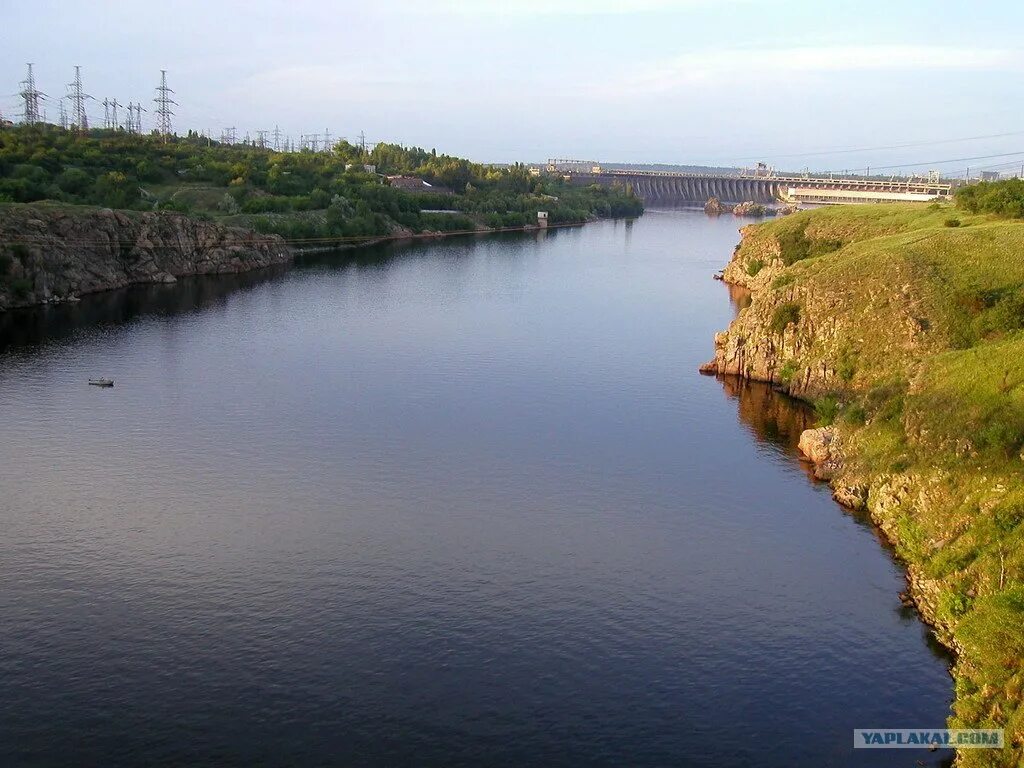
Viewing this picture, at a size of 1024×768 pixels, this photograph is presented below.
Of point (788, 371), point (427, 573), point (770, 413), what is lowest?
point (427, 573)

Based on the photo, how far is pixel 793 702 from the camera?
29.6 m

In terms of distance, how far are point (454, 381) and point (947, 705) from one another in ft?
129

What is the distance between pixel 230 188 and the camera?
13938 centimetres

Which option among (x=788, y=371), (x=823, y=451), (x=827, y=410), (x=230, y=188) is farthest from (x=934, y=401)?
(x=230, y=188)

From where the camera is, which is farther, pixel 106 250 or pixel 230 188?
pixel 230 188

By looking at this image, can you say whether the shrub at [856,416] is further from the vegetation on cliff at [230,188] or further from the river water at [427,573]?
the vegetation on cliff at [230,188]

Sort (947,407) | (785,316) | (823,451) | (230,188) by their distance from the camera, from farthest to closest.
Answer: (230,188) → (785,316) → (823,451) → (947,407)

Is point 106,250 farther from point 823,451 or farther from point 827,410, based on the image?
point 823,451

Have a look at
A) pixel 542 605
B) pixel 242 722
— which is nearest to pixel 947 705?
pixel 542 605

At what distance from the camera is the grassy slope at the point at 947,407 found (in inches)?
1170

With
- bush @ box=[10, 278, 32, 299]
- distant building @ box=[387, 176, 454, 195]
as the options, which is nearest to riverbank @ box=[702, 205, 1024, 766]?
bush @ box=[10, 278, 32, 299]

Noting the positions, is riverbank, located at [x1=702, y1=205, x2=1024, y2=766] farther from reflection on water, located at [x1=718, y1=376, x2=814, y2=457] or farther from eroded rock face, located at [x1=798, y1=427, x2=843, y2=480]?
reflection on water, located at [x1=718, y1=376, x2=814, y2=457]

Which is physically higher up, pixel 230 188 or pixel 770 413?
pixel 230 188

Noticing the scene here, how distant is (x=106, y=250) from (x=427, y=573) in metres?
73.9
